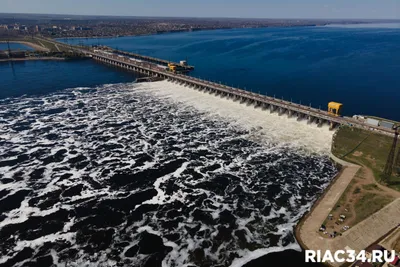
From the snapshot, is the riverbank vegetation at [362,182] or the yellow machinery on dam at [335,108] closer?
the riverbank vegetation at [362,182]

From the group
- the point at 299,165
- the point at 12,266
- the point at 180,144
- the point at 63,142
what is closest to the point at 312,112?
the point at 299,165

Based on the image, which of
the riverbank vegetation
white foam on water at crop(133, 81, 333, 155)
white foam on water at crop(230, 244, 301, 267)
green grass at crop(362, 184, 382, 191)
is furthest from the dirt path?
white foam on water at crop(133, 81, 333, 155)

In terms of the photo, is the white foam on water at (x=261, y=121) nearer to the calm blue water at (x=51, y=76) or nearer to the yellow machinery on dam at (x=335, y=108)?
the yellow machinery on dam at (x=335, y=108)

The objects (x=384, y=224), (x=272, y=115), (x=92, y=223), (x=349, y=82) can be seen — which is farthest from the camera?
(x=349, y=82)

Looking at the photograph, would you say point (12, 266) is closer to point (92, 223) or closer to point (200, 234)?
point (92, 223)

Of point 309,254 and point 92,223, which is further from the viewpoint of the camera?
point 92,223

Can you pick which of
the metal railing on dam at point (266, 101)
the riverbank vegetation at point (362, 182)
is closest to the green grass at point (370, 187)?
the riverbank vegetation at point (362, 182)
